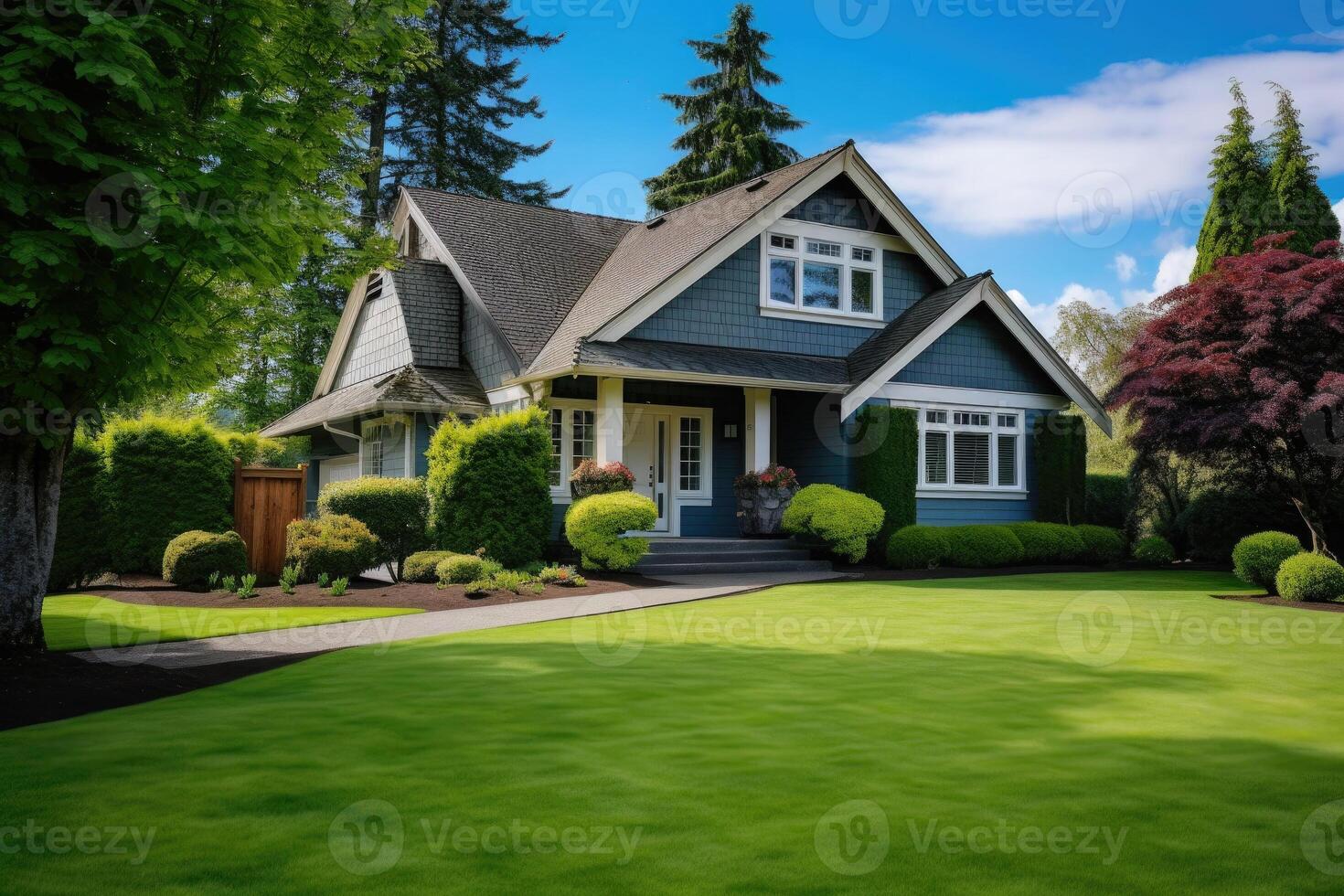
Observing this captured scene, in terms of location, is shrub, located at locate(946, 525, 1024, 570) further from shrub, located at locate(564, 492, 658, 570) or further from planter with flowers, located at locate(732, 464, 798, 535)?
shrub, located at locate(564, 492, 658, 570)

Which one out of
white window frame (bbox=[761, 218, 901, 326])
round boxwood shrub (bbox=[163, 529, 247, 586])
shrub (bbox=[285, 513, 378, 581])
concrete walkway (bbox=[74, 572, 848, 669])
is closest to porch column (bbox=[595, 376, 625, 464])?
concrete walkway (bbox=[74, 572, 848, 669])

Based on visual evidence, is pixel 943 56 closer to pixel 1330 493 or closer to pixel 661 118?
pixel 1330 493

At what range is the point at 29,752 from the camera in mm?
5180

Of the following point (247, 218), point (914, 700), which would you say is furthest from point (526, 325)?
point (914, 700)

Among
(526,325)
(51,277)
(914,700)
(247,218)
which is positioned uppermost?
(526,325)

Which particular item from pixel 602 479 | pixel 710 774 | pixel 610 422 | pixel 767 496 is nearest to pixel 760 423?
pixel 767 496

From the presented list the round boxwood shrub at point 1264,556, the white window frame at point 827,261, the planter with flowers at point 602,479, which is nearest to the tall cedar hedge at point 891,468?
the white window frame at point 827,261

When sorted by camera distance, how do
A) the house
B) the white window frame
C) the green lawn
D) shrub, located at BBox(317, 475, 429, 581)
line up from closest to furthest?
the green lawn < shrub, located at BBox(317, 475, 429, 581) < the house < the white window frame

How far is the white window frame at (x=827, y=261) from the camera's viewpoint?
64.8 feet

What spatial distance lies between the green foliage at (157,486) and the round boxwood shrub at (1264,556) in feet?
51.8

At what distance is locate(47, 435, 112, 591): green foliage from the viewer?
14.6m

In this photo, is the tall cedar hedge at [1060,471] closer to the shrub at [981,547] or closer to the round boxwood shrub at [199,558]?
the shrub at [981,547]

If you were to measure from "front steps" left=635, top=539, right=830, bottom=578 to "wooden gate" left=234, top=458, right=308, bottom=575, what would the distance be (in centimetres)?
587

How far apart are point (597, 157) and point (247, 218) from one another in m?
16.1
